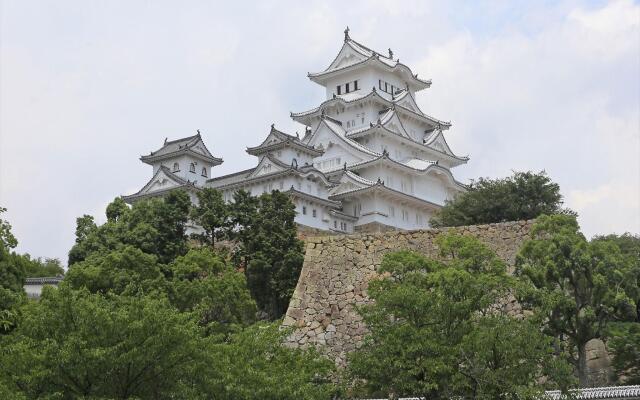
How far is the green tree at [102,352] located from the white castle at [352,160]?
88.0 feet

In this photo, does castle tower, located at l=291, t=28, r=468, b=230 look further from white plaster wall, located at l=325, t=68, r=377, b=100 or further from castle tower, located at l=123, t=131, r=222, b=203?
castle tower, located at l=123, t=131, r=222, b=203

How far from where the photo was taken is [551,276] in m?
19.4

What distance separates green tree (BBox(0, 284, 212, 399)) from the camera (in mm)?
14617

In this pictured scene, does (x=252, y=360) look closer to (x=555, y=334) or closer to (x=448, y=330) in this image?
(x=448, y=330)

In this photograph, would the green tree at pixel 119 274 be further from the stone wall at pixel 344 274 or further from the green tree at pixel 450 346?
the green tree at pixel 450 346

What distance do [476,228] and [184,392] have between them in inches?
487

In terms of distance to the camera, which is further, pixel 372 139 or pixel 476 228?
pixel 372 139

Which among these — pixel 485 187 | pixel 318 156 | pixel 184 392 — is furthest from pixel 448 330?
pixel 318 156

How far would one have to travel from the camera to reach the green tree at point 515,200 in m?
31.7

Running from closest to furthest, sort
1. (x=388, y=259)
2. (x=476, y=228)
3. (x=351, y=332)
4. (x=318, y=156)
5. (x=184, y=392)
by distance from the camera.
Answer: (x=184, y=392), (x=388, y=259), (x=351, y=332), (x=476, y=228), (x=318, y=156)

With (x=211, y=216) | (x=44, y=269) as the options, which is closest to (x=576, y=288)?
(x=211, y=216)

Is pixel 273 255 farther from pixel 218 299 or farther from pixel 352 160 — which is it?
pixel 352 160

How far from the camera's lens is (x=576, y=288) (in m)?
19.4

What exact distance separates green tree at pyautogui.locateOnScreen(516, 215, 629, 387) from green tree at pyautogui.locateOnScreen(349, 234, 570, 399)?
2.61 feet
